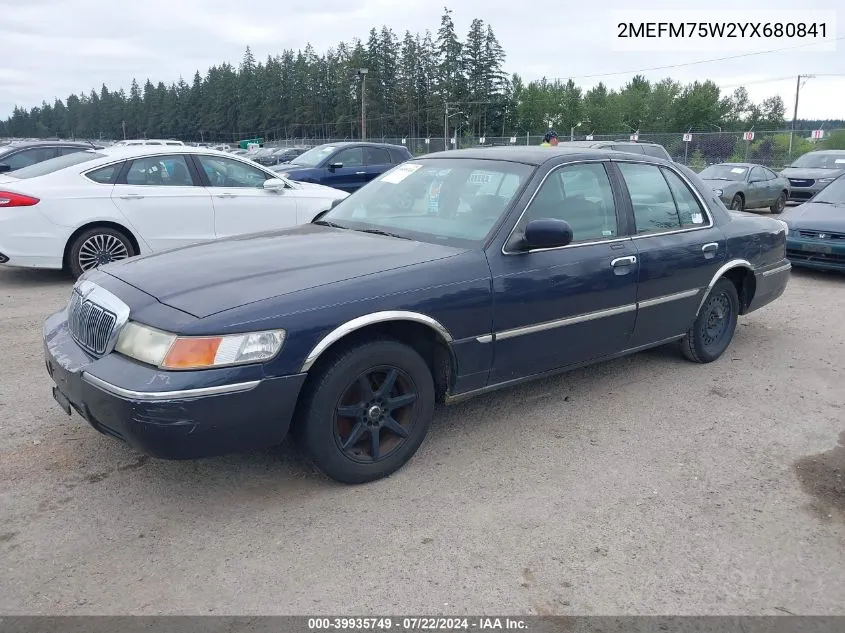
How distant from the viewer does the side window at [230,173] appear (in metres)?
8.78

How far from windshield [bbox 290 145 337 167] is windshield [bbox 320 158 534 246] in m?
9.60

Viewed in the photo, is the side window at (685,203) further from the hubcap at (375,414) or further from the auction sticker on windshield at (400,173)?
the hubcap at (375,414)

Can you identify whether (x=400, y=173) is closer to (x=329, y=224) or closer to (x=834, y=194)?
(x=329, y=224)

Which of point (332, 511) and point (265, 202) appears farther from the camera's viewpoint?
point (265, 202)

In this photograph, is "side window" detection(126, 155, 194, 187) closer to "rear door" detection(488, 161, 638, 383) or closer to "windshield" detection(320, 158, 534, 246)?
"windshield" detection(320, 158, 534, 246)

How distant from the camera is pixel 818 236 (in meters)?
9.50

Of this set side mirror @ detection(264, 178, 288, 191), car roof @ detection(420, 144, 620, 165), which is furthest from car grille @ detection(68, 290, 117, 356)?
side mirror @ detection(264, 178, 288, 191)

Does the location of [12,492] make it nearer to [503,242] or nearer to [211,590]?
[211,590]

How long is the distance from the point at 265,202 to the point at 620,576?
7131 mm

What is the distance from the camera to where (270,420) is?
3.25 metres

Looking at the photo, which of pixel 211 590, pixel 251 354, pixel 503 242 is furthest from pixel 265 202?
pixel 211 590

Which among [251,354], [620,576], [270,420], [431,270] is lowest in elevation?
[620,576]

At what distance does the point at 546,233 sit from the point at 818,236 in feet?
23.5

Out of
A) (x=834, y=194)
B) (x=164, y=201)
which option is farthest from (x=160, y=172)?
(x=834, y=194)
